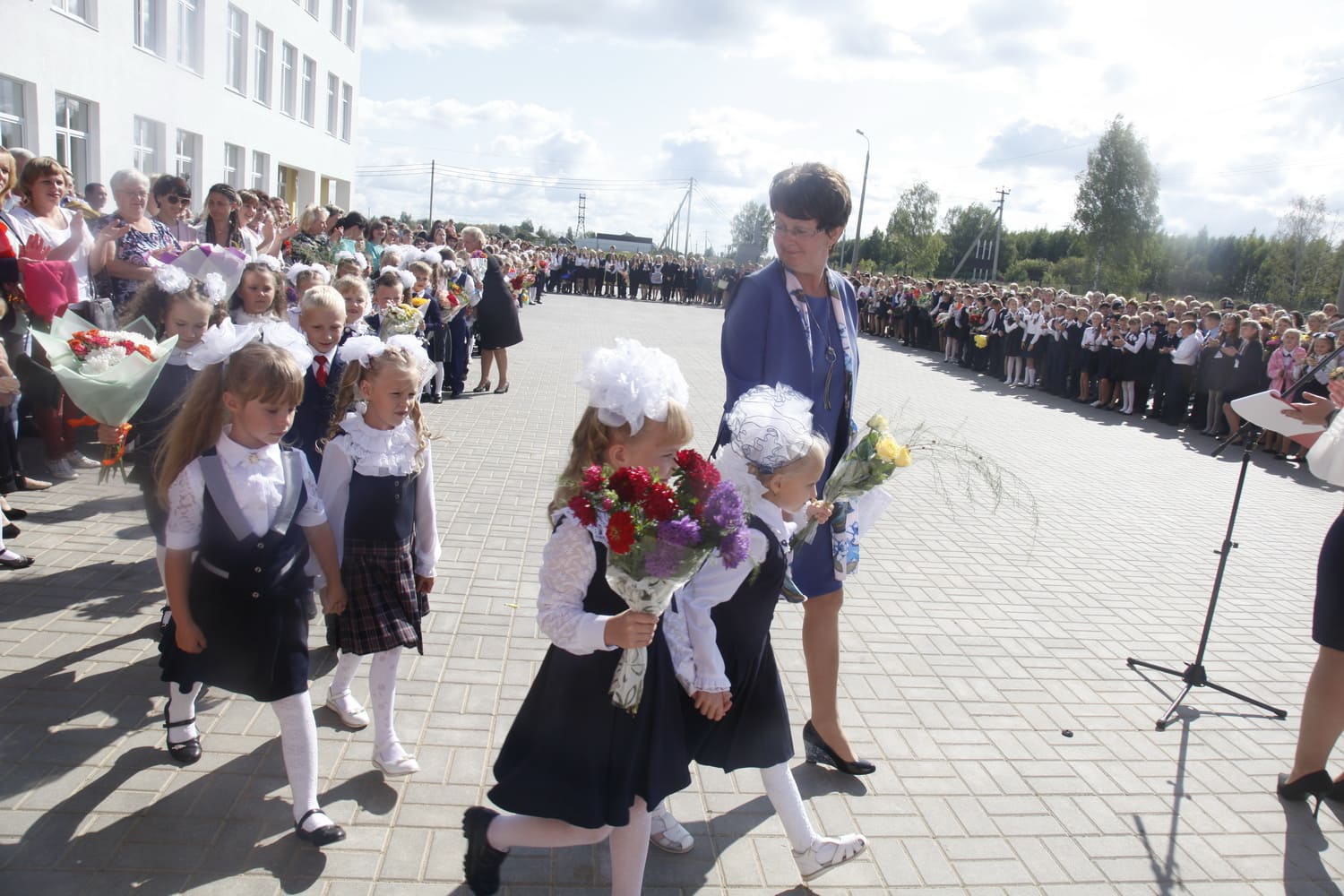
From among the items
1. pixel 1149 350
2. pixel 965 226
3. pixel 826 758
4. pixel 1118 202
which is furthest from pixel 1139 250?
pixel 826 758

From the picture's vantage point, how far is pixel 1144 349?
15.8m

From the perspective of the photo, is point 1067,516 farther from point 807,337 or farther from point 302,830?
point 302,830

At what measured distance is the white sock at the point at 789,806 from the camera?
288cm

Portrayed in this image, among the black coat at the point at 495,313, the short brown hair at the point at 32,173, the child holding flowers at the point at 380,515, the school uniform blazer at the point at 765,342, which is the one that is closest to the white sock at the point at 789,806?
the school uniform blazer at the point at 765,342

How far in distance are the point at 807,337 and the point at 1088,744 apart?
2.32 meters

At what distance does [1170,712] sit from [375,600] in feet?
11.9

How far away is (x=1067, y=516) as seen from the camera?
838 cm

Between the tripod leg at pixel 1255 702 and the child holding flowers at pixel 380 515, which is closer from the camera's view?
the child holding flowers at pixel 380 515

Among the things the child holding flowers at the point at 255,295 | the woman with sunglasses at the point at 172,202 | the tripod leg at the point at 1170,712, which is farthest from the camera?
the woman with sunglasses at the point at 172,202

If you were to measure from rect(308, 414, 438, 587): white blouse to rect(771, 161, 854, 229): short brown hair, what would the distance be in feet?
5.26

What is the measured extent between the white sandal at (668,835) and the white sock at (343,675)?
1.36 metres

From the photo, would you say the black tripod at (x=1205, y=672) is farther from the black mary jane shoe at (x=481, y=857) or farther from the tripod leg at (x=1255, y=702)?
the black mary jane shoe at (x=481, y=857)

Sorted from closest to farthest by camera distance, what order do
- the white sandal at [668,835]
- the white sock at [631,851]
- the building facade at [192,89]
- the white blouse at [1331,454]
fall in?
the white sock at [631,851] < the white sandal at [668,835] < the white blouse at [1331,454] < the building facade at [192,89]

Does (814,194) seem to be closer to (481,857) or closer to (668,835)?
(668,835)
